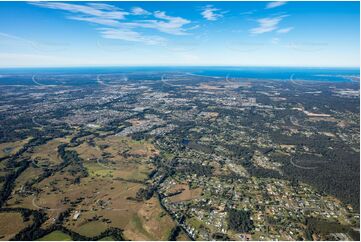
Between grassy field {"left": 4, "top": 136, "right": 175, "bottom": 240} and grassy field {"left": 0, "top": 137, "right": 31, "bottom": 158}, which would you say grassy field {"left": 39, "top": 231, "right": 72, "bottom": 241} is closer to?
grassy field {"left": 4, "top": 136, "right": 175, "bottom": 240}

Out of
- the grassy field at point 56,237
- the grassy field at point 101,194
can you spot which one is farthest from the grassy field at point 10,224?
the grassy field at point 56,237

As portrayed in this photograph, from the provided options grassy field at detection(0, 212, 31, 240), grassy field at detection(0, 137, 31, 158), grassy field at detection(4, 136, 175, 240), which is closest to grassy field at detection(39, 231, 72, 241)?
grassy field at detection(4, 136, 175, 240)

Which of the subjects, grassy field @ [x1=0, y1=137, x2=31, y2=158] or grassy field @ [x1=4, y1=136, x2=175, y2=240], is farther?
grassy field @ [x1=0, y1=137, x2=31, y2=158]

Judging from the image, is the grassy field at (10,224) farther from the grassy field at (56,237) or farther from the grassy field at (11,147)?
the grassy field at (11,147)

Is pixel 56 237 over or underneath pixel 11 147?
over

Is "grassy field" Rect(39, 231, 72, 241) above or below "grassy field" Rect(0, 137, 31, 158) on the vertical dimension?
above

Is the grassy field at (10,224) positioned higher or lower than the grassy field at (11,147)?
higher

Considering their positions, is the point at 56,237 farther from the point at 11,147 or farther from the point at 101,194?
the point at 11,147

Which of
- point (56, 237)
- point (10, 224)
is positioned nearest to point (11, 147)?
point (10, 224)

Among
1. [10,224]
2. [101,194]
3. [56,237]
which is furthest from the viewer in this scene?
[101,194]

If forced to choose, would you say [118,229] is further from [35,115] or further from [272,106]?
[272,106]

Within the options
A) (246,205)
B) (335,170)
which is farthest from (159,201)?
(335,170)

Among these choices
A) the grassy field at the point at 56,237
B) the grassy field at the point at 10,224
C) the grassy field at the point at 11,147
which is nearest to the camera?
the grassy field at the point at 56,237
